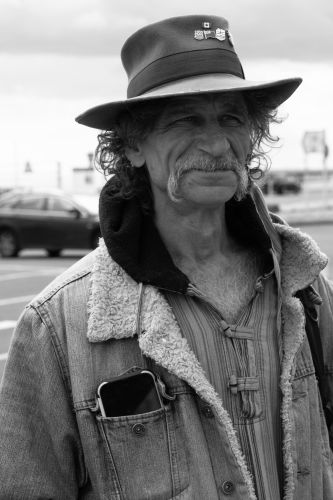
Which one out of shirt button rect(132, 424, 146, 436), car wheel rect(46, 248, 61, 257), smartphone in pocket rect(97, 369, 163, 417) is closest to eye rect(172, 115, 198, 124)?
smartphone in pocket rect(97, 369, 163, 417)

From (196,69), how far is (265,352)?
761mm

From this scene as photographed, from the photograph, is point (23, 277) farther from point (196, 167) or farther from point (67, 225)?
point (196, 167)

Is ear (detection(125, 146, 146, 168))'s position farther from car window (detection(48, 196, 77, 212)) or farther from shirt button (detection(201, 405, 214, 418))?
car window (detection(48, 196, 77, 212))

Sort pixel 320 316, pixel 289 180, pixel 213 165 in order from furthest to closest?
1. pixel 289 180
2. pixel 320 316
3. pixel 213 165

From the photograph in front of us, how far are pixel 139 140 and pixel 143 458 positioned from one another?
0.87m

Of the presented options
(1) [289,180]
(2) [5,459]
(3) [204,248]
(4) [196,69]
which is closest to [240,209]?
(3) [204,248]

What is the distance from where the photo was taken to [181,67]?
2.64 meters

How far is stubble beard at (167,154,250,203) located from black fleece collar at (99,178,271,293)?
13cm

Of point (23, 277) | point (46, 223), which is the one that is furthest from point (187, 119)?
point (46, 223)

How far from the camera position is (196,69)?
2637mm

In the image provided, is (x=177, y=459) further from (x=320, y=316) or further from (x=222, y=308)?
(x=320, y=316)

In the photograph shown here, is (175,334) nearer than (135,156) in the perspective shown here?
Yes

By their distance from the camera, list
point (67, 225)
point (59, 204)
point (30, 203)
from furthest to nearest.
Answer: point (30, 203)
point (59, 204)
point (67, 225)

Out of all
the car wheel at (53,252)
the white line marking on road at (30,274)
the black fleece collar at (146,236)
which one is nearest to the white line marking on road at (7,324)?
the white line marking on road at (30,274)
